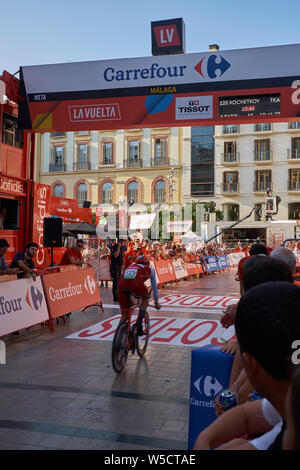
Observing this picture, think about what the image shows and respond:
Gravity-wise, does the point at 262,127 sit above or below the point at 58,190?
above

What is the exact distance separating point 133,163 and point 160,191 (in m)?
4.42

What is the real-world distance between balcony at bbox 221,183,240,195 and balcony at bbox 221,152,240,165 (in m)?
2.24

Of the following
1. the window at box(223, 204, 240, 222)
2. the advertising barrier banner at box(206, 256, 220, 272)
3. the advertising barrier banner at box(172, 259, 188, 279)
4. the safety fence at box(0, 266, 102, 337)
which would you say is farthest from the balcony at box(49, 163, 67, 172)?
the safety fence at box(0, 266, 102, 337)

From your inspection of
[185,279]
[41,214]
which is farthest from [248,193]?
[41,214]

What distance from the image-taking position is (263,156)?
1730 inches

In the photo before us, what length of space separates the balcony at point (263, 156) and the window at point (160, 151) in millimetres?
9671

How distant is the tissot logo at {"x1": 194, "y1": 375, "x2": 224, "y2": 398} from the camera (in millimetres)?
2986

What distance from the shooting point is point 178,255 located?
19.5 metres

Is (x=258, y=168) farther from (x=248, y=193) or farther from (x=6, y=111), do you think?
(x=6, y=111)

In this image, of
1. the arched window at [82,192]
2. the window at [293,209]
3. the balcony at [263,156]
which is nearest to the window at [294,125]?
the balcony at [263,156]

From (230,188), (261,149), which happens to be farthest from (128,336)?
(261,149)

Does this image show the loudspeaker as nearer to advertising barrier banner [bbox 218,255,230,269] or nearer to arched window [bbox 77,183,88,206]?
advertising barrier banner [bbox 218,255,230,269]

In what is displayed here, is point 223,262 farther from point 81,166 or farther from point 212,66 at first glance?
point 81,166

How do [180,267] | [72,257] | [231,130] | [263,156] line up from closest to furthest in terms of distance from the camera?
[72,257], [180,267], [263,156], [231,130]
